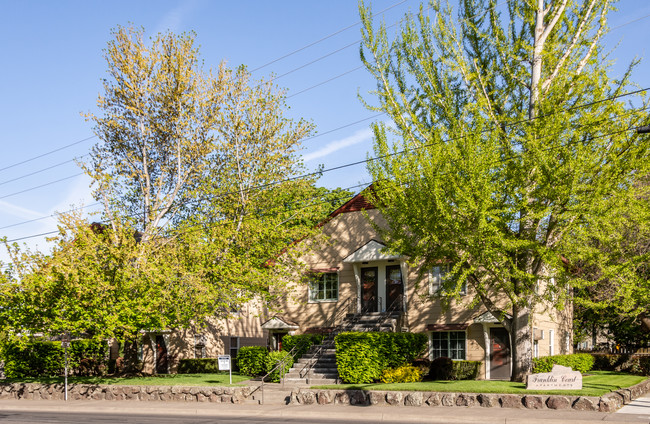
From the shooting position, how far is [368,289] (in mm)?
29875

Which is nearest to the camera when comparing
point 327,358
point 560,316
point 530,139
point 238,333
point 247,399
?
A: point 530,139

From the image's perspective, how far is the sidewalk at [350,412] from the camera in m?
15.7

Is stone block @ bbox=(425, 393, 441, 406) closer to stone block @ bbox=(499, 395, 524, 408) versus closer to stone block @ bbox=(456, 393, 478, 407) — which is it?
stone block @ bbox=(456, 393, 478, 407)

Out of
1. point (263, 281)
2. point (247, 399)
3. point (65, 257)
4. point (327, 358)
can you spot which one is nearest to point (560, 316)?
point (327, 358)

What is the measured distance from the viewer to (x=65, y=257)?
2361 centimetres

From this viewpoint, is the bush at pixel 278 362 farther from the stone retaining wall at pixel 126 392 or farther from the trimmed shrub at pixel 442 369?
the trimmed shrub at pixel 442 369

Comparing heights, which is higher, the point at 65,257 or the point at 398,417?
the point at 65,257

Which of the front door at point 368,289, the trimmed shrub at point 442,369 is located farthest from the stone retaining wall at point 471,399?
the front door at point 368,289

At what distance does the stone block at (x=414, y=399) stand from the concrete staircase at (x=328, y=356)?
534cm

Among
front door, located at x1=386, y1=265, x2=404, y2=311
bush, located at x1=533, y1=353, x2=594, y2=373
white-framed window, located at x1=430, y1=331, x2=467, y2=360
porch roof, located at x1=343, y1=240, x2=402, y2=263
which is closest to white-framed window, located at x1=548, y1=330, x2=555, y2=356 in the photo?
bush, located at x1=533, y1=353, x2=594, y2=373

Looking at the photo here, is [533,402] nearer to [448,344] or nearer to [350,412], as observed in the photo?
[350,412]

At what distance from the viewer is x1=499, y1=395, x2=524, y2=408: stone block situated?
17.5 metres

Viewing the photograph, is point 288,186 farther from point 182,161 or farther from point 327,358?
point 327,358

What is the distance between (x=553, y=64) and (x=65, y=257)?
1892 centimetres
